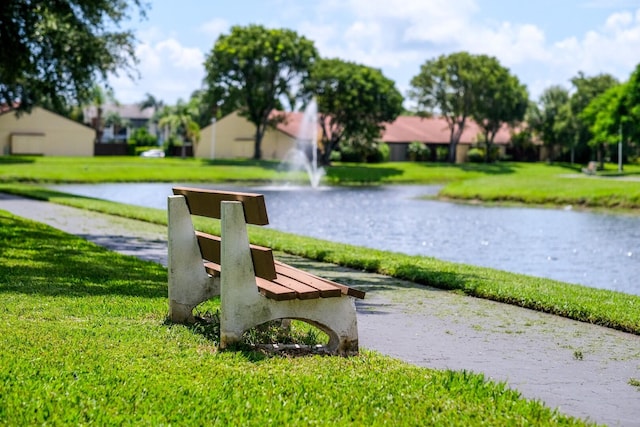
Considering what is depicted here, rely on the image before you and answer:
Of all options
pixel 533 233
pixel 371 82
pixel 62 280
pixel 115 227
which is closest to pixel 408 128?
pixel 371 82

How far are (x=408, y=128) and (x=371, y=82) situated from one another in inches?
903

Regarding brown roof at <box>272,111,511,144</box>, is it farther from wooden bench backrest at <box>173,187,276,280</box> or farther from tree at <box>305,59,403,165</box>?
wooden bench backrest at <box>173,187,276,280</box>

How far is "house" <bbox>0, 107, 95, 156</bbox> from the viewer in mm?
83688

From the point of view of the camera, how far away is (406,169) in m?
77.2

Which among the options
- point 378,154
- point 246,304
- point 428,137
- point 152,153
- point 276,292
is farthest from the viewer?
point 428,137

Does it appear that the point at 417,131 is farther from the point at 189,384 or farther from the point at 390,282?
the point at 189,384

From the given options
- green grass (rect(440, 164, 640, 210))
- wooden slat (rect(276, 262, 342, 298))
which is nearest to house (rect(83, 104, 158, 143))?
green grass (rect(440, 164, 640, 210))

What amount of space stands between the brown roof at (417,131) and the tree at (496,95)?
4.59 m

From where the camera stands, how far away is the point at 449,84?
3533 inches

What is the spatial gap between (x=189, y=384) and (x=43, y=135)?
82.4m

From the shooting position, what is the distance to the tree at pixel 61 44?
76.4ft

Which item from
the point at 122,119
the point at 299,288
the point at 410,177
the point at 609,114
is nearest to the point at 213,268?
the point at 299,288

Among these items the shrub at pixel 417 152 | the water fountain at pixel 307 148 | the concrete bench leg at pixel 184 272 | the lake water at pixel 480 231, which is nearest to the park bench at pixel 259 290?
the concrete bench leg at pixel 184 272

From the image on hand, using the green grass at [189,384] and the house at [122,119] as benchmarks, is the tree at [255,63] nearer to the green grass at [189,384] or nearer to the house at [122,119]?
the house at [122,119]
